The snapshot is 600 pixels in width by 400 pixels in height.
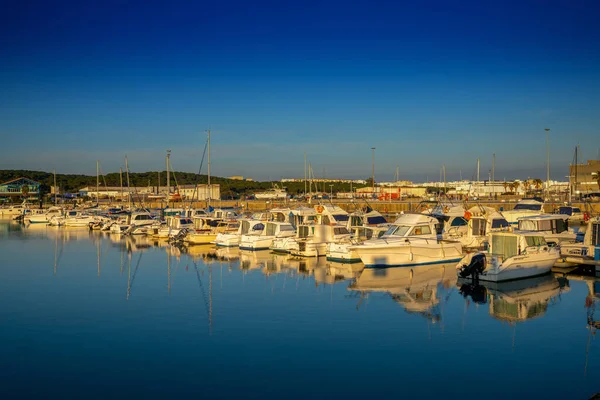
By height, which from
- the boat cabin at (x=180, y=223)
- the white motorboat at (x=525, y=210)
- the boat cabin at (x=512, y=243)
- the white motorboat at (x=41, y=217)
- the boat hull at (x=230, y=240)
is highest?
the white motorboat at (x=525, y=210)

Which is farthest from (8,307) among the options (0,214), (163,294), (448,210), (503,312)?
(0,214)

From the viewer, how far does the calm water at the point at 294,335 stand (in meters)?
11.9

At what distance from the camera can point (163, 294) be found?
21828 mm

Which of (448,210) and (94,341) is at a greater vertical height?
(448,210)

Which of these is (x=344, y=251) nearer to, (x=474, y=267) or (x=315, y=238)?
(x=315, y=238)

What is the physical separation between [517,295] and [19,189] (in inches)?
5034

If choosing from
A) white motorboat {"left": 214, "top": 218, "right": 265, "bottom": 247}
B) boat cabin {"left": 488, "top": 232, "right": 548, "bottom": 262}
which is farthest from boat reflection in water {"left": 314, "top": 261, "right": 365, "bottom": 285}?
white motorboat {"left": 214, "top": 218, "right": 265, "bottom": 247}

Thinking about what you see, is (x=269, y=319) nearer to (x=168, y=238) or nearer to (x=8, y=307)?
(x=8, y=307)

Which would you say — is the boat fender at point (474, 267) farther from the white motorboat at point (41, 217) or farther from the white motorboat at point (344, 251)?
the white motorboat at point (41, 217)

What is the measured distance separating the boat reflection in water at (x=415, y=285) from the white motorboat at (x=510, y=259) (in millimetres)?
Answer: 1136

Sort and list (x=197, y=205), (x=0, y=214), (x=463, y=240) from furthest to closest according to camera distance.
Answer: (x=0, y=214) → (x=197, y=205) → (x=463, y=240)

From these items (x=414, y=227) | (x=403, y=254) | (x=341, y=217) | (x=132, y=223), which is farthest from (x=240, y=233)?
(x=132, y=223)

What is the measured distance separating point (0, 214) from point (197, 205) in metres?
32.5

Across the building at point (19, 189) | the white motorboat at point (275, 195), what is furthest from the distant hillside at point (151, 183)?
the white motorboat at point (275, 195)
